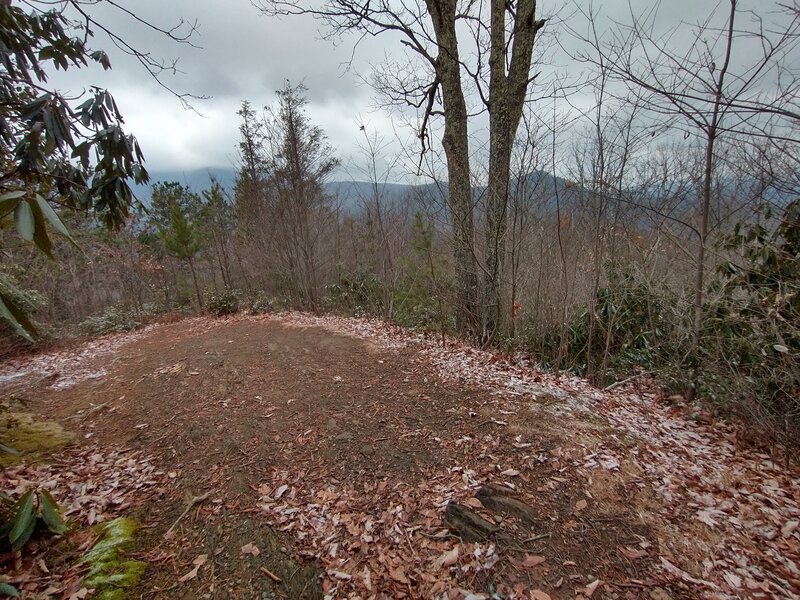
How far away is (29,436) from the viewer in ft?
9.46

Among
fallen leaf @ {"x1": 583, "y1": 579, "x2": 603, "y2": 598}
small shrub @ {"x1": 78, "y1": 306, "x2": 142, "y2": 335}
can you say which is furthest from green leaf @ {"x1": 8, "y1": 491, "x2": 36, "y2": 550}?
small shrub @ {"x1": 78, "y1": 306, "x2": 142, "y2": 335}

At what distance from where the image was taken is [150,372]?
4.32 m

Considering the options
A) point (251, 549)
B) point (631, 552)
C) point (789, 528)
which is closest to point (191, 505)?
point (251, 549)

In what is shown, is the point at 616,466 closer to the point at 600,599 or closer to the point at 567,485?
the point at 567,485

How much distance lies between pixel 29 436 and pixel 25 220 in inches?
126

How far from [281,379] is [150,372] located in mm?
1848

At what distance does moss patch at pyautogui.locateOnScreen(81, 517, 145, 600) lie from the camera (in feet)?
5.16

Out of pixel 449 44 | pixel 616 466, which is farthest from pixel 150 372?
pixel 449 44

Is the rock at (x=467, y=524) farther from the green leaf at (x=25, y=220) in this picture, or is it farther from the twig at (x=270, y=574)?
the green leaf at (x=25, y=220)

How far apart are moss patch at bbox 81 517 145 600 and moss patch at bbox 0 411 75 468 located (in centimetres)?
128

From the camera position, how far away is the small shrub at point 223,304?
355 inches

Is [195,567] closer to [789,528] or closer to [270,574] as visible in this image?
[270,574]

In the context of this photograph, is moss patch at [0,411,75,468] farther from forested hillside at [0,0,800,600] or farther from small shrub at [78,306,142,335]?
small shrub at [78,306,142,335]

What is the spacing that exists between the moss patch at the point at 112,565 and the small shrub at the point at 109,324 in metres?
9.16
